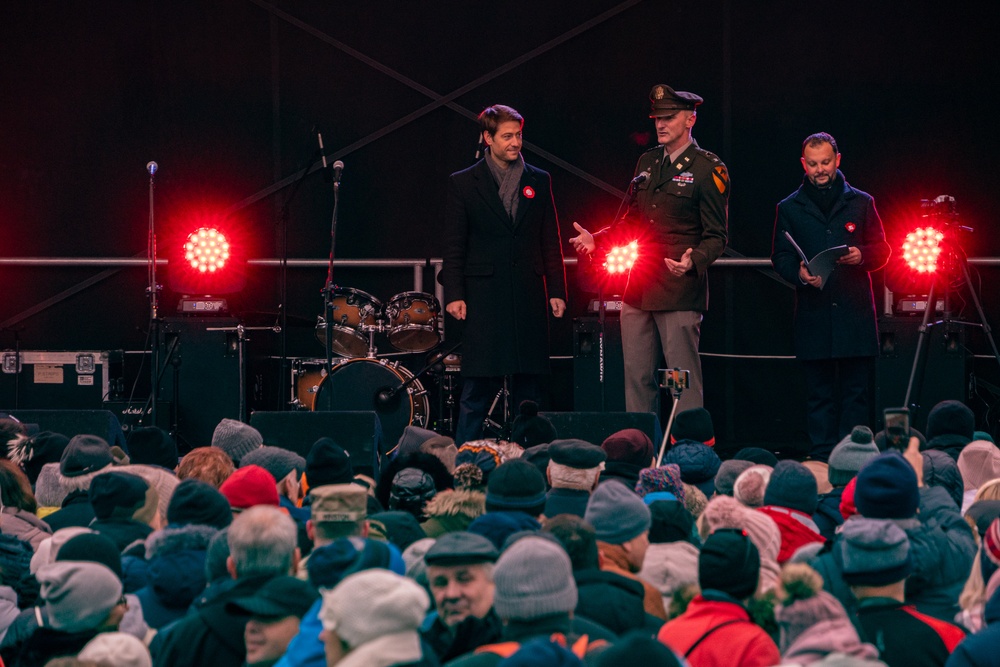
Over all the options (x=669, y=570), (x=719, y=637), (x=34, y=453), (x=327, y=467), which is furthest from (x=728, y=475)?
(x=34, y=453)

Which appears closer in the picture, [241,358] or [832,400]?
[832,400]

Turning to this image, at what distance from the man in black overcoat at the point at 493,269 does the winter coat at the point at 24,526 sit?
343 cm

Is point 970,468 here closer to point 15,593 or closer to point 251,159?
point 15,593

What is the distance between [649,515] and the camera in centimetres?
407

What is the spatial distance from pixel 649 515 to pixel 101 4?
26.4 feet

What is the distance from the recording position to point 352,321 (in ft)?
31.5

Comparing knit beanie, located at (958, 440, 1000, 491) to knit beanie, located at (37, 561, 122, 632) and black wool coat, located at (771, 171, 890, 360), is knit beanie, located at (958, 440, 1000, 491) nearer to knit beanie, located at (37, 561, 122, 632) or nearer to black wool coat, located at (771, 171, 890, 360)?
black wool coat, located at (771, 171, 890, 360)

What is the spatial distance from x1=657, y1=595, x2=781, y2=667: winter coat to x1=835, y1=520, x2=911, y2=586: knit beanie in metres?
0.31

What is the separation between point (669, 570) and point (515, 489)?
67 cm

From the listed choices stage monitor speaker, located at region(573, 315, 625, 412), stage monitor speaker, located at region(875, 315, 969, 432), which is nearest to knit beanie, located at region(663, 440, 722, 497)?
stage monitor speaker, located at region(573, 315, 625, 412)

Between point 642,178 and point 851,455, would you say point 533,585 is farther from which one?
point 642,178

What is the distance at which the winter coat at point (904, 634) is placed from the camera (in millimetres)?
3332

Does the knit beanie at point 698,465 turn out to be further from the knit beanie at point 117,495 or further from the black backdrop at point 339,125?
the black backdrop at point 339,125

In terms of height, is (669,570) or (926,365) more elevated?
(926,365)
